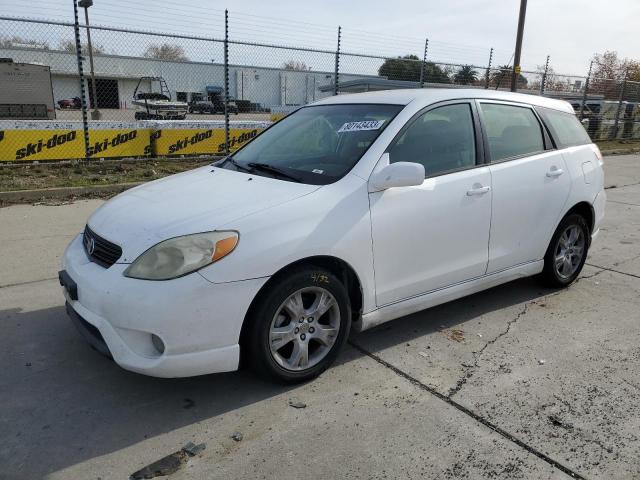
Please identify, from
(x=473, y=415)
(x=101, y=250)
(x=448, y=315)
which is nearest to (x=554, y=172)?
(x=448, y=315)

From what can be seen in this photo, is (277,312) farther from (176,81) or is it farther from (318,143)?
(176,81)

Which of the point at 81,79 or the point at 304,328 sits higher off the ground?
the point at 81,79

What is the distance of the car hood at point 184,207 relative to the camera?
2764 mm

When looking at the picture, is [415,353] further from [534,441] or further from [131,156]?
[131,156]

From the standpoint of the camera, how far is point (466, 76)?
54.1 ft

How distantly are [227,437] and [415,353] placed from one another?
1438mm

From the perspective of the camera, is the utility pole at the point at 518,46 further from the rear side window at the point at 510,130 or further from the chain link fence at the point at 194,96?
the rear side window at the point at 510,130

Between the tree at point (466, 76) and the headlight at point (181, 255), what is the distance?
14.0 metres

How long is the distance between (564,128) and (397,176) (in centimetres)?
236

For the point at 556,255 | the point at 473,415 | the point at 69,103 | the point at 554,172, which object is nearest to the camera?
the point at 473,415

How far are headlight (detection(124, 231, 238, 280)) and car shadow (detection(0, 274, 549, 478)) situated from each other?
2.58ft

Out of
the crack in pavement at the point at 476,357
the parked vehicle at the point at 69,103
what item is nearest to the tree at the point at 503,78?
the crack in pavement at the point at 476,357

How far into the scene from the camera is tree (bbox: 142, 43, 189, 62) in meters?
11.2

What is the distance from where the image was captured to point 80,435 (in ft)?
8.61
